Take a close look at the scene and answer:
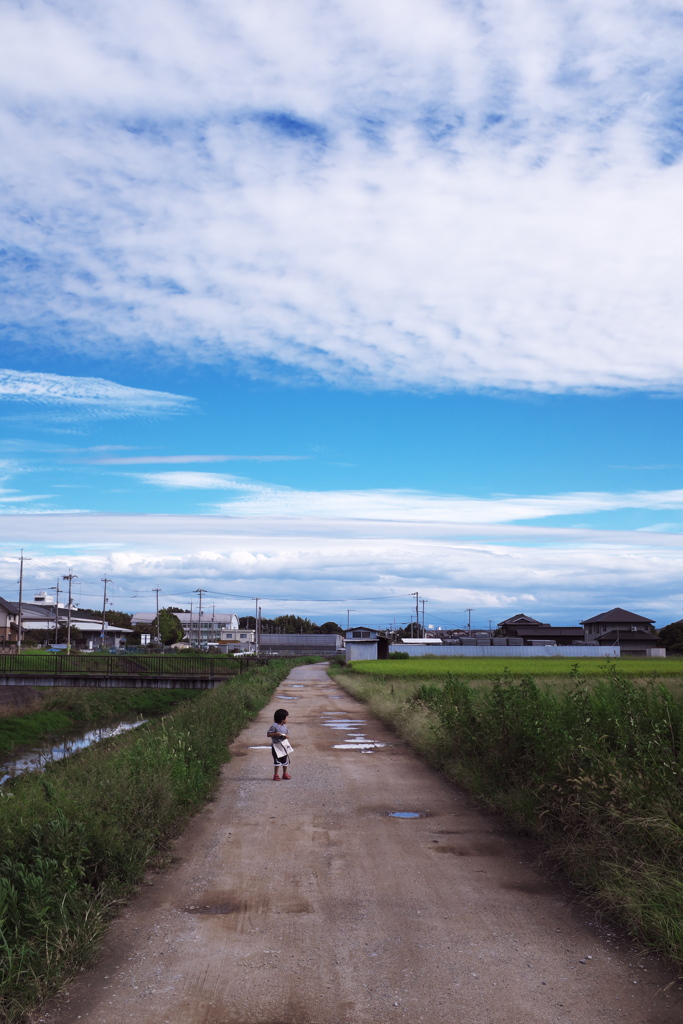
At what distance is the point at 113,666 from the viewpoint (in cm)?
6241

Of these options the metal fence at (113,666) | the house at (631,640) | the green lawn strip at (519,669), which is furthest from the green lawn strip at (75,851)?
the house at (631,640)

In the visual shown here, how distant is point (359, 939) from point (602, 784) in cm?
294

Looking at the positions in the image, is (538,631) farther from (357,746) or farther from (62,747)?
(357,746)

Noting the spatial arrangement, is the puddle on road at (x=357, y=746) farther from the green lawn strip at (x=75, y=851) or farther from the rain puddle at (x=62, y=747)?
the rain puddle at (x=62, y=747)

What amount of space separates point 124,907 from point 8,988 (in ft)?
6.06

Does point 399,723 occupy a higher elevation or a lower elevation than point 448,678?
lower

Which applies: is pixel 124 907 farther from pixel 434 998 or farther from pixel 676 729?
pixel 676 729

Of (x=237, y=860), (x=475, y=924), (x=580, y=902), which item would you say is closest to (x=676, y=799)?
(x=580, y=902)

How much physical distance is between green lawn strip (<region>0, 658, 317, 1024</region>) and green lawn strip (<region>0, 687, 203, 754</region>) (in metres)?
24.0

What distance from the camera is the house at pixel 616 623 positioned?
106 m

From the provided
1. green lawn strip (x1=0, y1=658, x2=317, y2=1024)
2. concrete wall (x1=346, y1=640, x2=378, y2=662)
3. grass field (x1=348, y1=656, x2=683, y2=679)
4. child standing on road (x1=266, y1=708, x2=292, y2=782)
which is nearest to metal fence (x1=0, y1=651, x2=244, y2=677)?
grass field (x1=348, y1=656, x2=683, y2=679)

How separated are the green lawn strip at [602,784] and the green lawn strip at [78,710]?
23562 millimetres

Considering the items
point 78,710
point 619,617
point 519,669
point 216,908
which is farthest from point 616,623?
point 216,908

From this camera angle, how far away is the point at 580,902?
621 centimetres
